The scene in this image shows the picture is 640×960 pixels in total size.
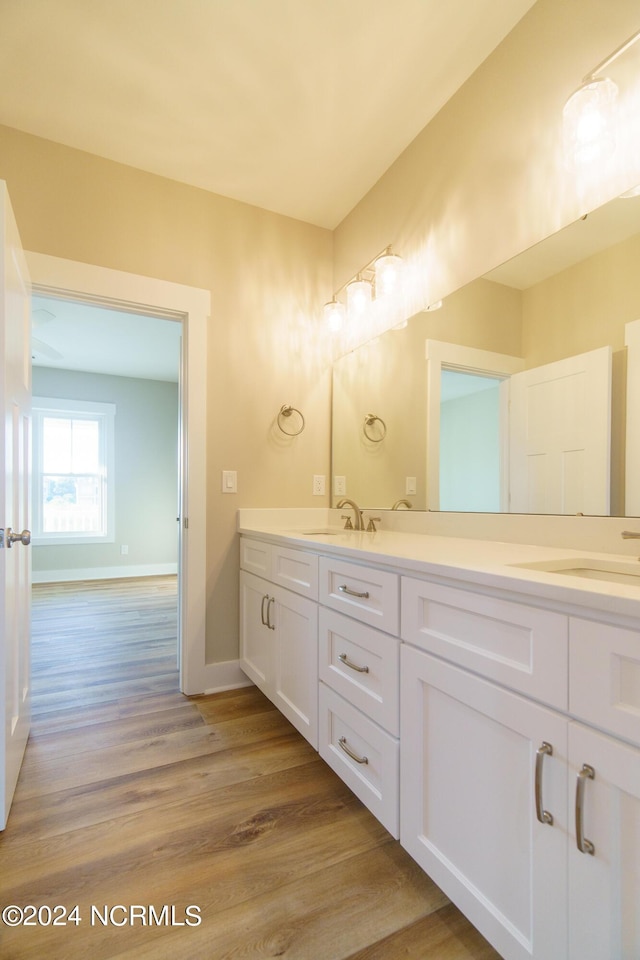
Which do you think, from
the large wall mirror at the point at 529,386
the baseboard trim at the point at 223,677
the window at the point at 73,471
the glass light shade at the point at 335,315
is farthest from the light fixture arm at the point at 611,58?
the window at the point at 73,471

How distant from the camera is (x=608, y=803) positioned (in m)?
0.69

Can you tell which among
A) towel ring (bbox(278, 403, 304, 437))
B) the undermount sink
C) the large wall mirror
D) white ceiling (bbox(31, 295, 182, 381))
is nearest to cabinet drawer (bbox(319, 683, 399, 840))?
the undermount sink

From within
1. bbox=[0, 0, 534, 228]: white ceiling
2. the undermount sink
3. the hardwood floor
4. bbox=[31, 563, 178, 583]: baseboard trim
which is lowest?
bbox=[31, 563, 178, 583]: baseboard trim

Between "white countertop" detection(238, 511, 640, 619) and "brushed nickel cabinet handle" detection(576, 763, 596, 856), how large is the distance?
26 cm

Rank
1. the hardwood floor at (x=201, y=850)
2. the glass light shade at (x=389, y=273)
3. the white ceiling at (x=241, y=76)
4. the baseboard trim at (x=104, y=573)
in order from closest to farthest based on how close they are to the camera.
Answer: the hardwood floor at (x=201, y=850) < the white ceiling at (x=241, y=76) < the glass light shade at (x=389, y=273) < the baseboard trim at (x=104, y=573)

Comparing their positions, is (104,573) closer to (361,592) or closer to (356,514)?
(356,514)

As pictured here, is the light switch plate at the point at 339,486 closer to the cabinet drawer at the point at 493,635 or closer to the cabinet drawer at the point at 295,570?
the cabinet drawer at the point at 295,570

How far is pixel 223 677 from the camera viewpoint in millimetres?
2377

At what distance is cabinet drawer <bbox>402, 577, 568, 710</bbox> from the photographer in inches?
30.5

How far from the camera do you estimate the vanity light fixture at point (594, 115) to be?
48.1 inches

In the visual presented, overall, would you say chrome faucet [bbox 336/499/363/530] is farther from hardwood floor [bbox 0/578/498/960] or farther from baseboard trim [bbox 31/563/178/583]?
baseboard trim [bbox 31/563/178/583]

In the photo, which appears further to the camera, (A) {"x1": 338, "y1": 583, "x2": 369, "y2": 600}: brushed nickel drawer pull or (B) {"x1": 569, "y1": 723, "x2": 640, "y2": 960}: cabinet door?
(A) {"x1": 338, "y1": 583, "x2": 369, "y2": 600}: brushed nickel drawer pull

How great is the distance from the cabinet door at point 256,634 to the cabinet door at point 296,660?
0.07 m

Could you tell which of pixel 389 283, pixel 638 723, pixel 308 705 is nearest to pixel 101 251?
pixel 389 283
